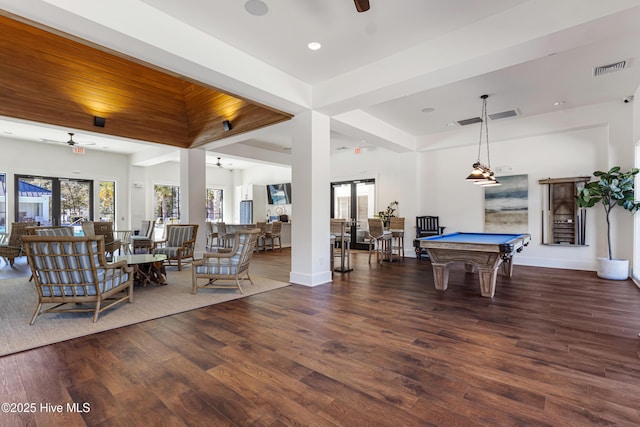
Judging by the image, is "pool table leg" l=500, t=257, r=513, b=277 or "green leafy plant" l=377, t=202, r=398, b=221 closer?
"pool table leg" l=500, t=257, r=513, b=277

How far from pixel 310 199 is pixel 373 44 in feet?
8.12

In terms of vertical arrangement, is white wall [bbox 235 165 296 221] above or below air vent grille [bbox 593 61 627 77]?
below

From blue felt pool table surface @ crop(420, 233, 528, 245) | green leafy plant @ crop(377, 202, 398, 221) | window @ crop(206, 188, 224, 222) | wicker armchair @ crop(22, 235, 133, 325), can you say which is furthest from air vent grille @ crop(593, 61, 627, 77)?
window @ crop(206, 188, 224, 222)

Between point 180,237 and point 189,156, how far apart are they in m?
2.57

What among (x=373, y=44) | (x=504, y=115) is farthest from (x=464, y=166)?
(x=373, y=44)

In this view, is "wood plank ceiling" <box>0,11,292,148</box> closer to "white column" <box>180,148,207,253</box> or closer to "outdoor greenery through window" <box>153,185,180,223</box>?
"white column" <box>180,148,207,253</box>

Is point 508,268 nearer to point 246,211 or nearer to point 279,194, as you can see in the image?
point 279,194

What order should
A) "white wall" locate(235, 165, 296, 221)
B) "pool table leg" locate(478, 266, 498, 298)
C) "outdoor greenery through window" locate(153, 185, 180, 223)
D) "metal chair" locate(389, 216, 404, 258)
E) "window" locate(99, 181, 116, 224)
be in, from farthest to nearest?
"white wall" locate(235, 165, 296, 221) → "outdoor greenery through window" locate(153, 185, 180, 223) → "window" locate(99, 181, 116, 224) → "metal chair" locate(389, 216, 404, 258) → "pool table leg" locate(478, 266, 498, 298)

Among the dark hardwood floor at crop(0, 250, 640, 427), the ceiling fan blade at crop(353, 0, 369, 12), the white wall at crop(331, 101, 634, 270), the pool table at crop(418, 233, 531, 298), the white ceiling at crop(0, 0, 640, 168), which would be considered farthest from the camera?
the white wall at crop(331, 101, 634, 270)

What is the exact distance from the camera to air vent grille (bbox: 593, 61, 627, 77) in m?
4.28

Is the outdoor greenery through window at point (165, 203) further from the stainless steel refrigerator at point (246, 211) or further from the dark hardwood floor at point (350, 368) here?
the dark hardwood floor at point (350, 368)

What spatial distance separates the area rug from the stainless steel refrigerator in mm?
7222

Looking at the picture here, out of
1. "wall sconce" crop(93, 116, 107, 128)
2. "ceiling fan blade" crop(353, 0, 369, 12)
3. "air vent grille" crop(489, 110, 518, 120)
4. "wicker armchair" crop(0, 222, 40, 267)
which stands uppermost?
"air vent grille" crop(489, 110, 518, 120)

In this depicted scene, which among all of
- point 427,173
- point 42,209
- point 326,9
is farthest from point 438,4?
point 42,209
